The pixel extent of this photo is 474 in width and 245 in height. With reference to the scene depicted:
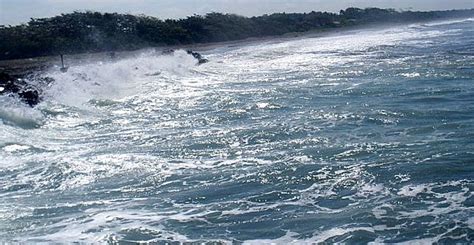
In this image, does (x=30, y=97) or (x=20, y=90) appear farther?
(x=20, y=90)

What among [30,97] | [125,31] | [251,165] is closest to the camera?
[251,165]

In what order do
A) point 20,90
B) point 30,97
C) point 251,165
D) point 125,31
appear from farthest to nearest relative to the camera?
point 125,31
point 20,90
point 30,97
point 251,165

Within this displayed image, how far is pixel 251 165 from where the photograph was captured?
523 inches

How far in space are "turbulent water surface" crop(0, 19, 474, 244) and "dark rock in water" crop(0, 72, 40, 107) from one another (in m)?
0.69

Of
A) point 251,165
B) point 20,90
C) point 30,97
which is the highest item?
point 20,90

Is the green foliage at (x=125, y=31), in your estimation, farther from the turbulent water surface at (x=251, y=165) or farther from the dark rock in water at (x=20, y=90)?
the turbulent water surface at (x=251, y=165)

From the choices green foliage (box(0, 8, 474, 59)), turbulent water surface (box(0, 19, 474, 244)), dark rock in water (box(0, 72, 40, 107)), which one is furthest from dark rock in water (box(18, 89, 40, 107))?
green foliage (box(0, 8, 474, 59))

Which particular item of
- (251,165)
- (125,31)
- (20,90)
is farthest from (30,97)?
(125,31)

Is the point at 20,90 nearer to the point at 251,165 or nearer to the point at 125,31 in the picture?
the point at 251,165

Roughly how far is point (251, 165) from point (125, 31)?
206ft

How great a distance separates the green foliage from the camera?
6097cm

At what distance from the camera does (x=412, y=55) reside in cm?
3675

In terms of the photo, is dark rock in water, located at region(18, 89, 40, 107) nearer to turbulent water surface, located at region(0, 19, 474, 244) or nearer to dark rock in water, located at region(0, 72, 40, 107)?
dark rock in water, located at region(0, 72, 40, 107)

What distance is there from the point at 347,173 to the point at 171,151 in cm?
507
